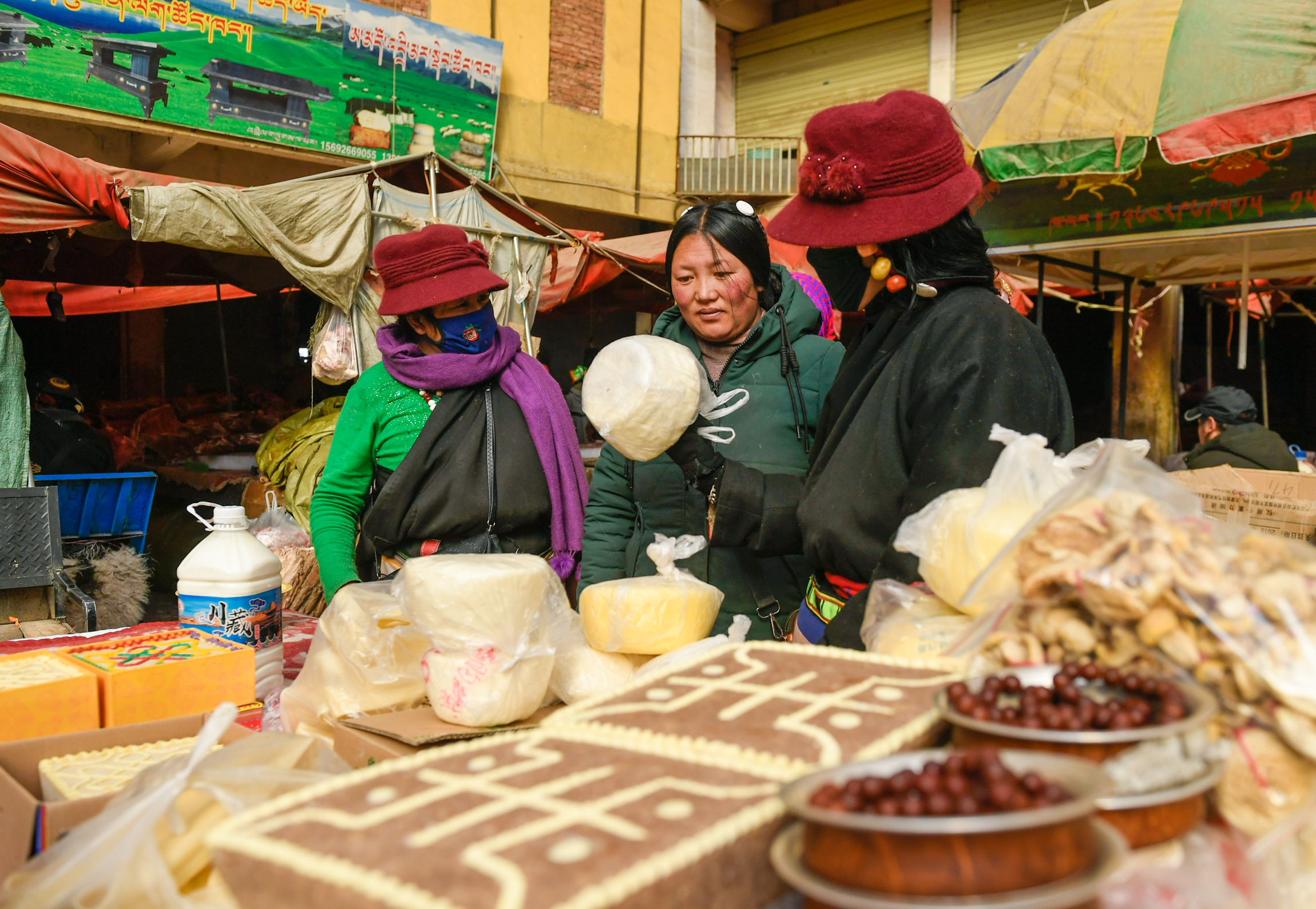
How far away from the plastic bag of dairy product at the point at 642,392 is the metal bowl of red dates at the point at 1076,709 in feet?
2.99

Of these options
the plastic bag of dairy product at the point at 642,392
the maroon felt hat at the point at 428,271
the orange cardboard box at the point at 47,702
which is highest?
the maroon felt hat at the point at 428,271

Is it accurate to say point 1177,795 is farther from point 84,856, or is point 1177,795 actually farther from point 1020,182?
point 1020,182

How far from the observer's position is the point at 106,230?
196 inches

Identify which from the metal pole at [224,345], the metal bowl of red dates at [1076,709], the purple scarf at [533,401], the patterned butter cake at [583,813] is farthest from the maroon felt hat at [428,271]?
the metal pole at [224,345]

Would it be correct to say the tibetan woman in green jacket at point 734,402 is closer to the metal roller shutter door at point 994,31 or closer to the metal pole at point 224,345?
the metal pole at point 224,345

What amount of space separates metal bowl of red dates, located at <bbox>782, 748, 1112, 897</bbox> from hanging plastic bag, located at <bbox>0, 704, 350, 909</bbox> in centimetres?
73

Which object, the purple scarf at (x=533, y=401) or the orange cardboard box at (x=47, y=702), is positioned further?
the purple scarf at (x=533, y=401)

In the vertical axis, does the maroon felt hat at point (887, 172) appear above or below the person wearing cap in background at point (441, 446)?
above

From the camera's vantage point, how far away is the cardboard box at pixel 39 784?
121cm

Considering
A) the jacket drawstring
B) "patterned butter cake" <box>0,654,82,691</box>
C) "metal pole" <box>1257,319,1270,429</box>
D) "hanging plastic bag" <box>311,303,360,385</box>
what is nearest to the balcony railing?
"metal pole" <box>1257,319,1270,429</box>

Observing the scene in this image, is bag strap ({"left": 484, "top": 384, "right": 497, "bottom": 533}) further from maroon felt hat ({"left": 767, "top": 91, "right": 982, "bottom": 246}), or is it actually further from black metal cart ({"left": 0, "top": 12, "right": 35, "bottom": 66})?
black metal cart ({"left": 0, "top": 12, "right": 35, "bottom": 66})

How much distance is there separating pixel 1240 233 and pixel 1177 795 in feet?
13.9

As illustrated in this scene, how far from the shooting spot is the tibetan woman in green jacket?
2.15 meters

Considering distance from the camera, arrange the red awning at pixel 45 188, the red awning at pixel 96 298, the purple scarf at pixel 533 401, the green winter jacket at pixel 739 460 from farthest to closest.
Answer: the red awning at pixel 96 298 → the red awning at pixel 45 188 → the purple scarf at pixel 533 401 → the green winter jacket at pixel 739 460
